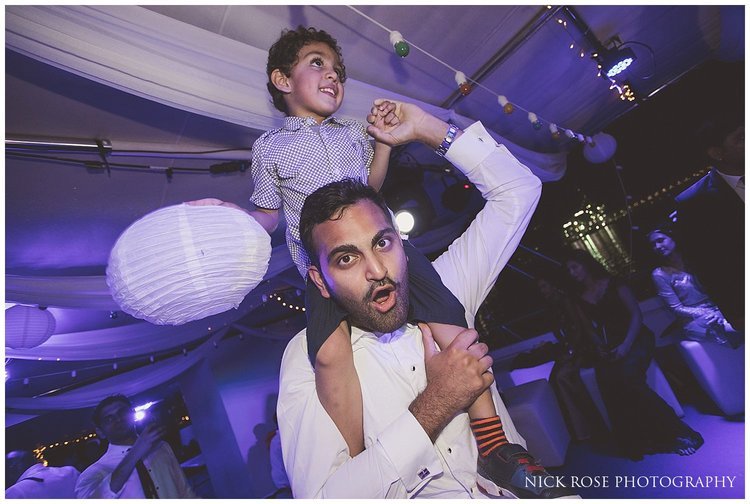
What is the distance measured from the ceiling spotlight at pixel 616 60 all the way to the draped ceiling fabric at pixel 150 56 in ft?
10.5

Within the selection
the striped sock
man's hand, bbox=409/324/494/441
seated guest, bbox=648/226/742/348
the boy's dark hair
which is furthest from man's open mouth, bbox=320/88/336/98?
seated guest, bbox=648/226/742/348

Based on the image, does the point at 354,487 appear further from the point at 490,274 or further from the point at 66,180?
the point at 66,180

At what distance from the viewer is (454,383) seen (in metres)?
1.11

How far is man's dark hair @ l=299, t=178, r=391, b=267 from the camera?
126cm

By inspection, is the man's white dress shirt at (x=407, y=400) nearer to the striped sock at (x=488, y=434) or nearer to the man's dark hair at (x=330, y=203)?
the striped sock at (x=488, y=434)

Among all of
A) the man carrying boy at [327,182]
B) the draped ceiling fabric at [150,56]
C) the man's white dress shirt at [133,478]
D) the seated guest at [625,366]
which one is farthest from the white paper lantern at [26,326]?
the seated guest at [625,366]

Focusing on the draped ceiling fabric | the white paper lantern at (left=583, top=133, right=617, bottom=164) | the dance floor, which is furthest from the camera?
the white paper lantern at (left=583, top=133, right=617, bottom=164)

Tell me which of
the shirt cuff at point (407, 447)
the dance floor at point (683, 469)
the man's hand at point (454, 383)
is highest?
the man's hand at point (454, 383)

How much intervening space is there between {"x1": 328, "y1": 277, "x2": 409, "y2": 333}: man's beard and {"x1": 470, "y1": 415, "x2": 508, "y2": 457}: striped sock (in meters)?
0.42

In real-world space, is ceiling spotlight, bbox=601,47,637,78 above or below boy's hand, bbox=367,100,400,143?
above

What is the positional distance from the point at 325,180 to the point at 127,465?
341cm

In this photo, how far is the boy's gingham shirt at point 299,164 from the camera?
1463 millimetres

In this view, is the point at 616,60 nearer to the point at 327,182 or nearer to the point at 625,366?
the point at 625,366

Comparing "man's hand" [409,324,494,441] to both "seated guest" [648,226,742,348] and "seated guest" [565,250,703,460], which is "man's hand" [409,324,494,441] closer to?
"seated guest" [565,250,703,460]
